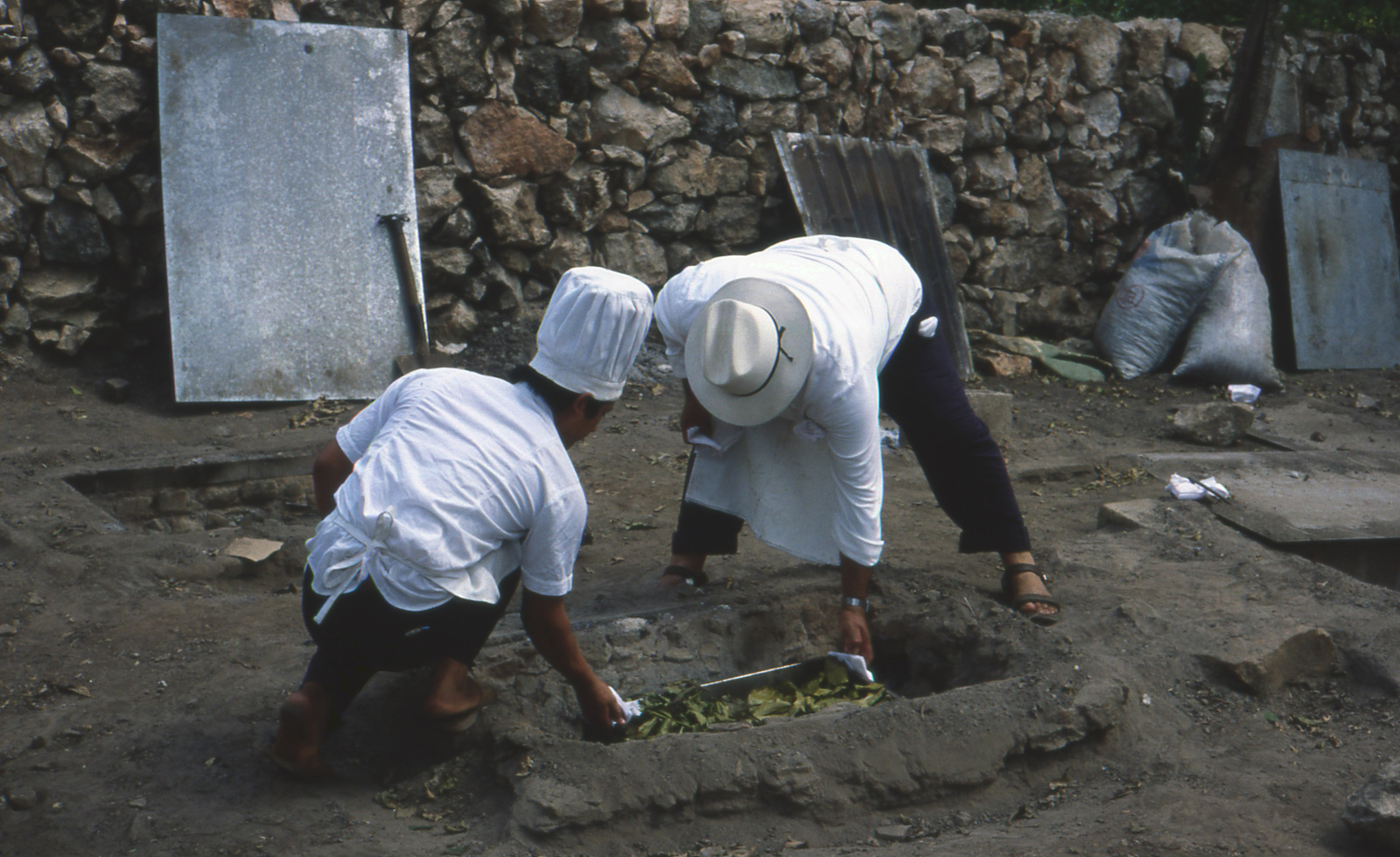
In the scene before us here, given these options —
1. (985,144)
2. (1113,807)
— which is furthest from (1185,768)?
(985,144)

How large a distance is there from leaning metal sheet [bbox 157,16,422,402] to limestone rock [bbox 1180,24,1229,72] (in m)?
5.70

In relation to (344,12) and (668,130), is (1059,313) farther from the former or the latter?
(344,12)

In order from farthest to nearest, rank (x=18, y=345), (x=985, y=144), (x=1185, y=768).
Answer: (x=985, y=144) → (x=18, y=345) → (x=1185, y=768)

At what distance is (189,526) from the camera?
14.5 feet

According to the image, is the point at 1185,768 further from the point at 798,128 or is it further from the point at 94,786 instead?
the point at 798,128

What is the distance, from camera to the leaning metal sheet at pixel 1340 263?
7.95m

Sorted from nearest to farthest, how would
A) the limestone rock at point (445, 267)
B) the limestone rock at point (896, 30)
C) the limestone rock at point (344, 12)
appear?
the limestone rock at point (344, 12) → the limestone rock at point (445, 267) → the limestone rock at point (896, 30)

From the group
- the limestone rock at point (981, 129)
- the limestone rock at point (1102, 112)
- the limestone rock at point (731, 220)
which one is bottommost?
the limestone rock at point (731, 220)

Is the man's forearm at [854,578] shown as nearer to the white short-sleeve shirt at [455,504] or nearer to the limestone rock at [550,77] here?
the white short-sleeve shirt at [455,504]

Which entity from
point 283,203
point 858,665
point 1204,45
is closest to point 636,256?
point 283,203

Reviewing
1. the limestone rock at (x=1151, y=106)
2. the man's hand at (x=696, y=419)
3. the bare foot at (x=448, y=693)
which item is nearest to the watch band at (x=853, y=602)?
the man's hand at (x=696, y=419)

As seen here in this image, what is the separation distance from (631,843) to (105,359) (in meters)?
4.38

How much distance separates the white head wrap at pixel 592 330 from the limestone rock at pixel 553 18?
13.4ft

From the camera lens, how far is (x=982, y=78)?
7.36 metres
